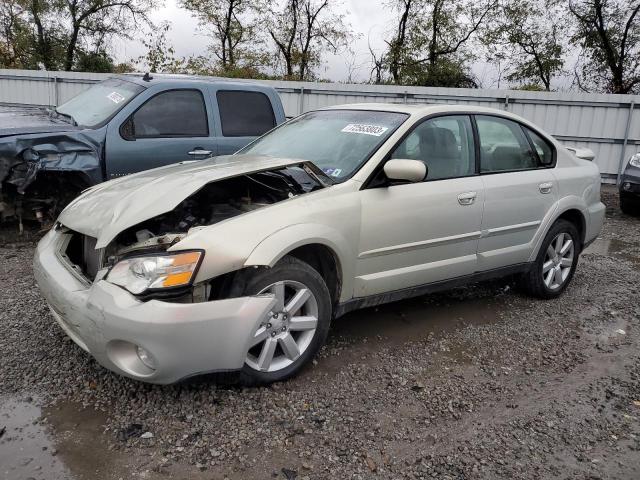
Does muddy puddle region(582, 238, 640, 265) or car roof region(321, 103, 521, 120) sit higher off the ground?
car roof region(321, 103, 521, 120)

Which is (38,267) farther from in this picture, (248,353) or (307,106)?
(307,106)

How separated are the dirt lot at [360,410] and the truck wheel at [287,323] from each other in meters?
0.13

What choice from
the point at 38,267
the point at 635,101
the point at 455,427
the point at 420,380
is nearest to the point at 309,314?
the point at 420,380

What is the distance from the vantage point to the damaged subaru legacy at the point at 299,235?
2.64 meters

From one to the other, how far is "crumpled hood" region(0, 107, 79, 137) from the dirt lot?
72.3 inches

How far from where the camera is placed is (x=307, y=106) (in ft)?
43.7

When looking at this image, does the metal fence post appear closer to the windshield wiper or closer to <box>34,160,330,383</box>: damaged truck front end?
the windshield wiper

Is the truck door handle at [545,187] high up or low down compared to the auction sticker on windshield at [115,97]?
down

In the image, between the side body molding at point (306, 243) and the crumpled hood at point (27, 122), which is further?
the crumpled hood at point (27, 122)

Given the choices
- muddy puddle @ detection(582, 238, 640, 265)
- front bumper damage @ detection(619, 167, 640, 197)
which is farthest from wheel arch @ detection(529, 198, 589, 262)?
front bumper damage @ detection(619, 167, 640, 197)

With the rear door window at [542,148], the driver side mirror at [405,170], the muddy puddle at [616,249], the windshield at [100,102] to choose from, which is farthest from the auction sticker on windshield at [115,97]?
the muddy puddle at [616,249]

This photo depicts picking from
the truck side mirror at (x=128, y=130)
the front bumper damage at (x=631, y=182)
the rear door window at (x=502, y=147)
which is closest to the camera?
the rear door window at (x=502, y=147)

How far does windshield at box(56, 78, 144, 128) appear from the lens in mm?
5637

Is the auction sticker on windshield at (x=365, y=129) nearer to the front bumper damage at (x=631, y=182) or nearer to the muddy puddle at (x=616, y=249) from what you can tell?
the muddy puddle at (x=616, y=249)
